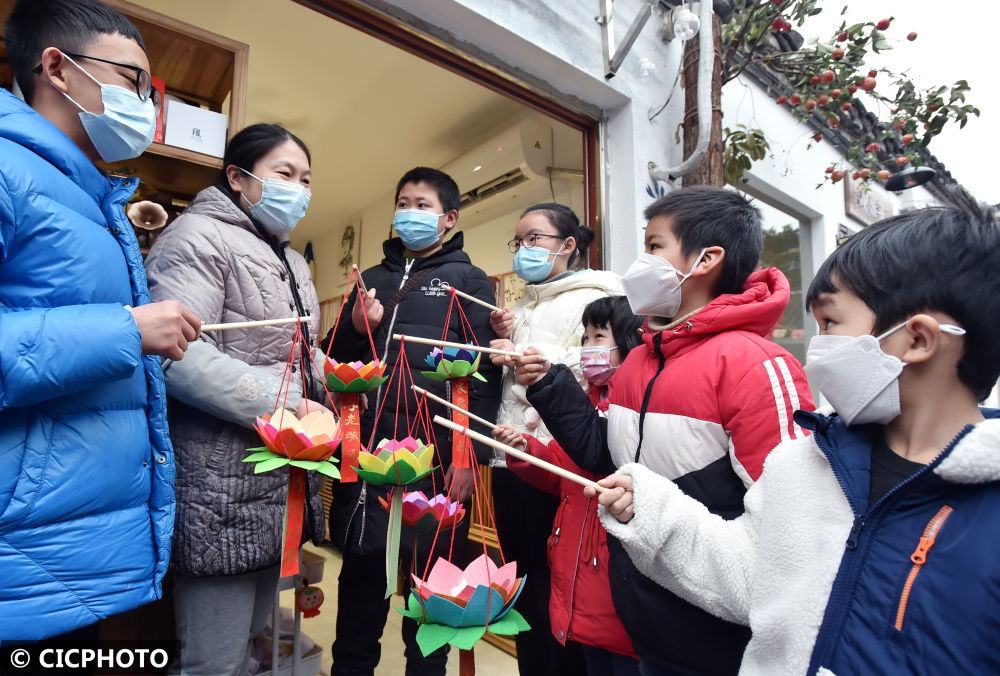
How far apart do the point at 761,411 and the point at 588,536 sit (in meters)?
0.55

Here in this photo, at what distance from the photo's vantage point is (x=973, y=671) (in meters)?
0.68

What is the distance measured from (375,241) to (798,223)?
392 cm


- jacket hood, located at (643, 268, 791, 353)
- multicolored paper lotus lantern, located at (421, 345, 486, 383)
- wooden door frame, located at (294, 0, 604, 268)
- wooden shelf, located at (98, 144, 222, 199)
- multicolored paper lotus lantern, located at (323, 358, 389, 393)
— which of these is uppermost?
wooden door frame, located at (294, 0, 604, 268)

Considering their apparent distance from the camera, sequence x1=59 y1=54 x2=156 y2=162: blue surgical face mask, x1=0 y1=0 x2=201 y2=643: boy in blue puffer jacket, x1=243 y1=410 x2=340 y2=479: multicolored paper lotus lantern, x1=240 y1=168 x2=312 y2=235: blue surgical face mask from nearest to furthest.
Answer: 1. x1=0 y1=0 x2=201 y2=643: boy in blue puffer jacket
2. x1=243 y1=410 x2=340 y2=479: multicolored paper lotus lantern
3. x1=59 y1=54 x2=156 y2=162: blue surgical face mask
4. x1=240 y1=168 x2=312 y2=235: blue surgical face mask

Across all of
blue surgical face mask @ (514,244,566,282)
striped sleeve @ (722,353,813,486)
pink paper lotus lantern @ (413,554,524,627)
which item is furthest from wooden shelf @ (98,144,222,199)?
striped sleeve @ (722,353,813,486)

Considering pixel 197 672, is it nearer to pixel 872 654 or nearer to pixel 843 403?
pixel 872 654

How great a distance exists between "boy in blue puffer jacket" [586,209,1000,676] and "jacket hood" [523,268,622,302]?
3.58 feet

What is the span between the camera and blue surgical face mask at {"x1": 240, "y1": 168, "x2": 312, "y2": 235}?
163cm

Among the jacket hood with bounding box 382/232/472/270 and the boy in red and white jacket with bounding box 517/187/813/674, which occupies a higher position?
the jacket hood with bounding box 382/232/472/270

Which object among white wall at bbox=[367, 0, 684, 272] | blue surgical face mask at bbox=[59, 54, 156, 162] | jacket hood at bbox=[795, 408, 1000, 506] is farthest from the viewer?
white wall at bbox=[367, 0, 684, 272]

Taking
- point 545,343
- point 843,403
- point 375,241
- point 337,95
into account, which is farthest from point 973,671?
point 375,241

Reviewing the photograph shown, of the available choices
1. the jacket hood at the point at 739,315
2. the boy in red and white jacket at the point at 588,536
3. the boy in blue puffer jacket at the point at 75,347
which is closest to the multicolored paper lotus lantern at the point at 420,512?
the boy in red and white jacket at the point at 588,536

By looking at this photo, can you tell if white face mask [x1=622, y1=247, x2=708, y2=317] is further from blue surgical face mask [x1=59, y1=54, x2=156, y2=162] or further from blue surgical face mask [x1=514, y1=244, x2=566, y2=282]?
blue surgical face mask [x1=59, y1=54, x2=156, y2=162]

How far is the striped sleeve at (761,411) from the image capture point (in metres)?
1.10
